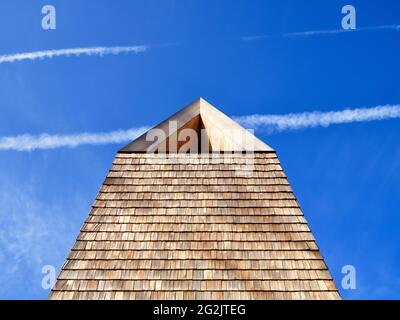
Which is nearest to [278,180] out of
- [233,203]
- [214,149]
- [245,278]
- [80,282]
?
[233,203]

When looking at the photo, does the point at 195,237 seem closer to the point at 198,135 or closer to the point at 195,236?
the point at 195,236

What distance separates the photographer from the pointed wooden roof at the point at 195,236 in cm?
590

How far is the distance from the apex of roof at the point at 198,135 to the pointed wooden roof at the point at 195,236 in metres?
0.21

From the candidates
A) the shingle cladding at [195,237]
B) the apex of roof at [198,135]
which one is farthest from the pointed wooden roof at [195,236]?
the apex of roof at [198,135]

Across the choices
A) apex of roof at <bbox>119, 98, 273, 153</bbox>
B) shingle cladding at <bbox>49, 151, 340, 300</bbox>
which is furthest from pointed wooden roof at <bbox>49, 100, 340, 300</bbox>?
apex of roof at <bbox>119, 98, 273, 153</bbox>

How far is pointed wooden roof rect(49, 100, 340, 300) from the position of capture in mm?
5898

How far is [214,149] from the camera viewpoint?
28.3 feet

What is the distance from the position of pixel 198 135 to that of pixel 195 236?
322 cm

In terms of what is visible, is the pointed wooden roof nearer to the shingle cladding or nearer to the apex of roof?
the shingle cladding

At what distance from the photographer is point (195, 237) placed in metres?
6.59

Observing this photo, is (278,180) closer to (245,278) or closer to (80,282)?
(245,278)

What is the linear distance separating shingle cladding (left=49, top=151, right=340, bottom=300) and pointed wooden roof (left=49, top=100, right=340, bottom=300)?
2 centimetres
